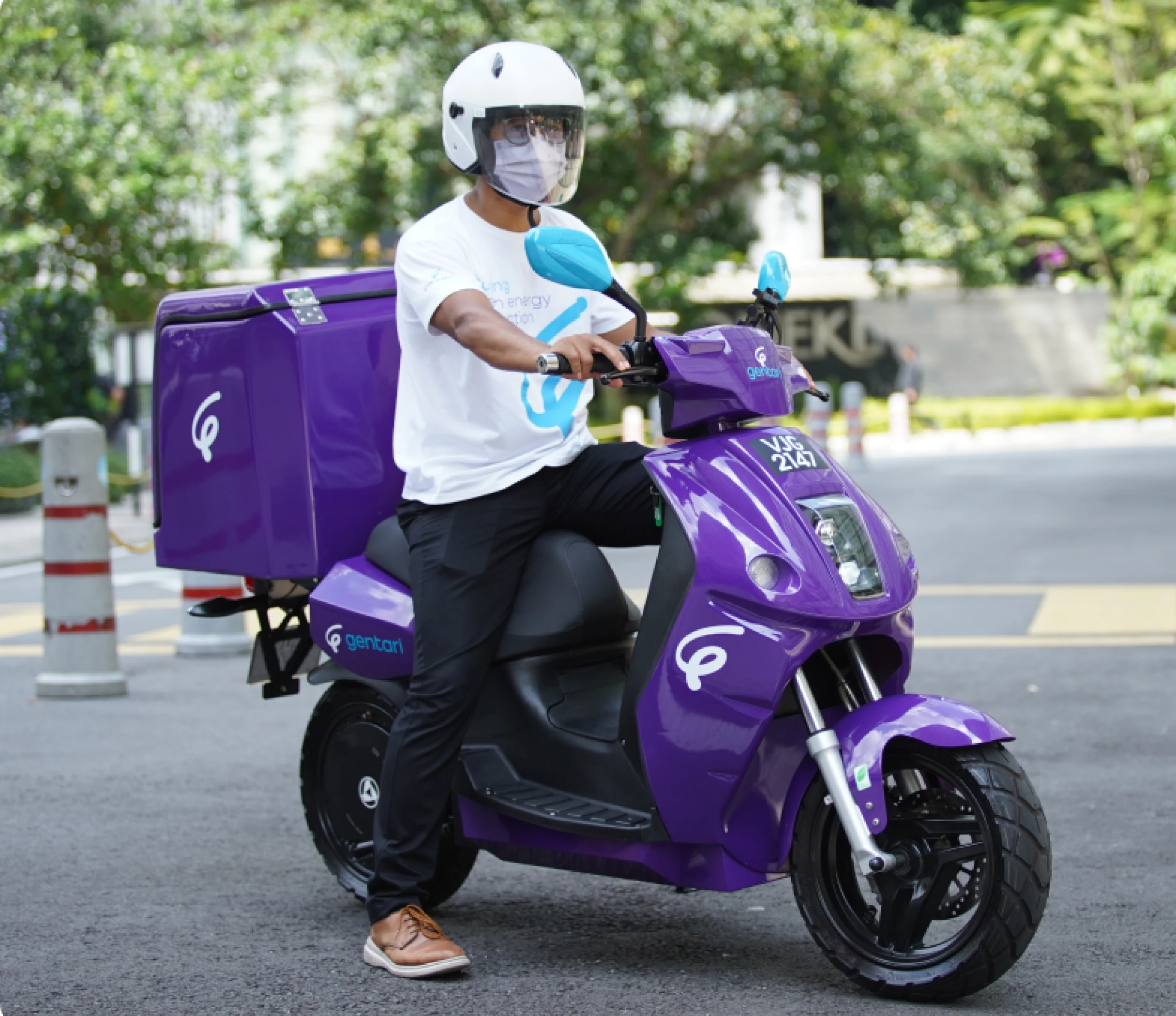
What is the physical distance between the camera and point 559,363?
3680 millimetres

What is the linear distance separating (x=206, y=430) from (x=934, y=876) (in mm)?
2188

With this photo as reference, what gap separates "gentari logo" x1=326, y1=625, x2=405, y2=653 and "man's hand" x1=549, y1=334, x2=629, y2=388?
89 cm

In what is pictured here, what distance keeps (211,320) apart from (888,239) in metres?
28.1

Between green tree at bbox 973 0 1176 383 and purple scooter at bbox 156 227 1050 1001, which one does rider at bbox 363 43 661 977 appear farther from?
green tree at bbox 973 0 1176 383

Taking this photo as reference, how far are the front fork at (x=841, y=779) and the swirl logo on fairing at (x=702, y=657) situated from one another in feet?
0.50

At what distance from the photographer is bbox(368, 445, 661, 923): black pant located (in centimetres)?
406

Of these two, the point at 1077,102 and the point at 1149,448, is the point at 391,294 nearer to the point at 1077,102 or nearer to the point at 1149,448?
the point at 1149,448

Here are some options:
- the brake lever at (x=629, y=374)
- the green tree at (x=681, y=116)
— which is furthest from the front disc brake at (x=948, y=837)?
the green tree at (x=681, y=116)

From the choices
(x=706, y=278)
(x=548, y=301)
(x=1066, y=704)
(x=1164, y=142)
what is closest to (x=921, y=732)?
(x=548, y=301)

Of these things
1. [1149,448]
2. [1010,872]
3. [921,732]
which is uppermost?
[921,732]

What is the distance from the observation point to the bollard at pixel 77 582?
8.21 metres

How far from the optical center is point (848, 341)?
127 ft

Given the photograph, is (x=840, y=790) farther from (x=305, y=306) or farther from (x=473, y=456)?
(x=305, y=306)

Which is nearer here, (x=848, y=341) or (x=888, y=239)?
(x=888, y=239)
